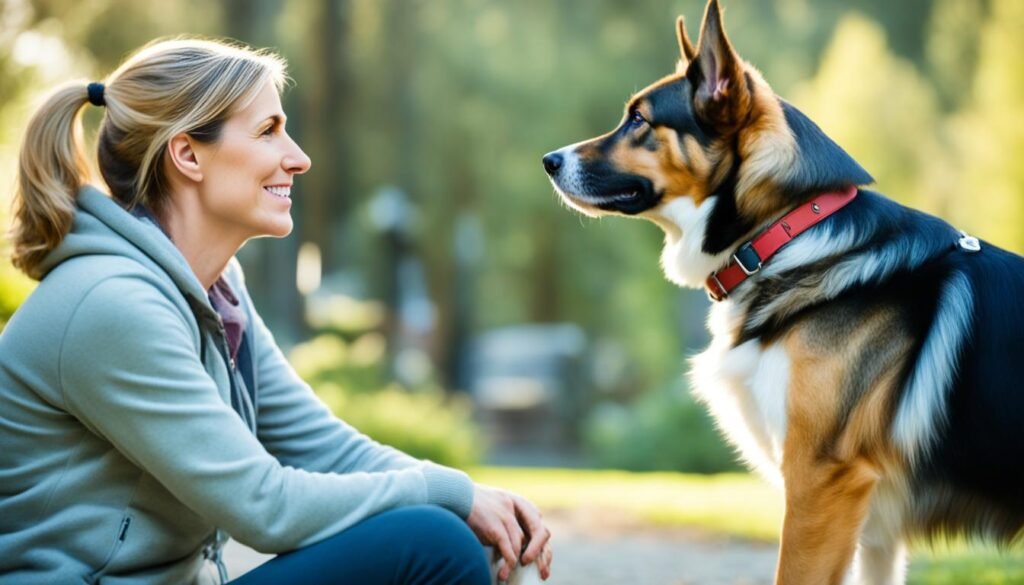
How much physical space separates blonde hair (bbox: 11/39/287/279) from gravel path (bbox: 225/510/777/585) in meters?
2.77

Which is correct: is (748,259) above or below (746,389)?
above

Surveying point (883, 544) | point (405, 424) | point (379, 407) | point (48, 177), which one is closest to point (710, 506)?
point (405, 424)

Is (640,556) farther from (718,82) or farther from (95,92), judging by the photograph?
(95,92)

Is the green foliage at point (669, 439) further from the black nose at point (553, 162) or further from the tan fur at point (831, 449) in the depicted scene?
the tan fur at point (831, 449)

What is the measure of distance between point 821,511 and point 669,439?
11.3 m

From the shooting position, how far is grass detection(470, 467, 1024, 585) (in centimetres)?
552

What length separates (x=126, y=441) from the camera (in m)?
2.47

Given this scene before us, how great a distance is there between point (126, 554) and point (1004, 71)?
1211 centimetres

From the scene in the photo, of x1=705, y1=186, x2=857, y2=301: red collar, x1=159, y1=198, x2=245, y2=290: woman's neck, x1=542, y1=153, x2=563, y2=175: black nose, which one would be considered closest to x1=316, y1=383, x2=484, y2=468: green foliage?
x1=542, y1=153, x2=563, y2=175: black nose

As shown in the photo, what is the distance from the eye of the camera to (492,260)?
21.3m

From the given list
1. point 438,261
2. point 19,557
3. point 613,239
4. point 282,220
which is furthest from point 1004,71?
point 19,557

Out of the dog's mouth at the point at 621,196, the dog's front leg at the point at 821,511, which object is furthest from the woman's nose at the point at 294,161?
the dog's front leg at the point at 821,511

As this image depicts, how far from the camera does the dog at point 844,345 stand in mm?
3250

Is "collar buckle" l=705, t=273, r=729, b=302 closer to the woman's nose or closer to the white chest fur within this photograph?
the white chest fur
